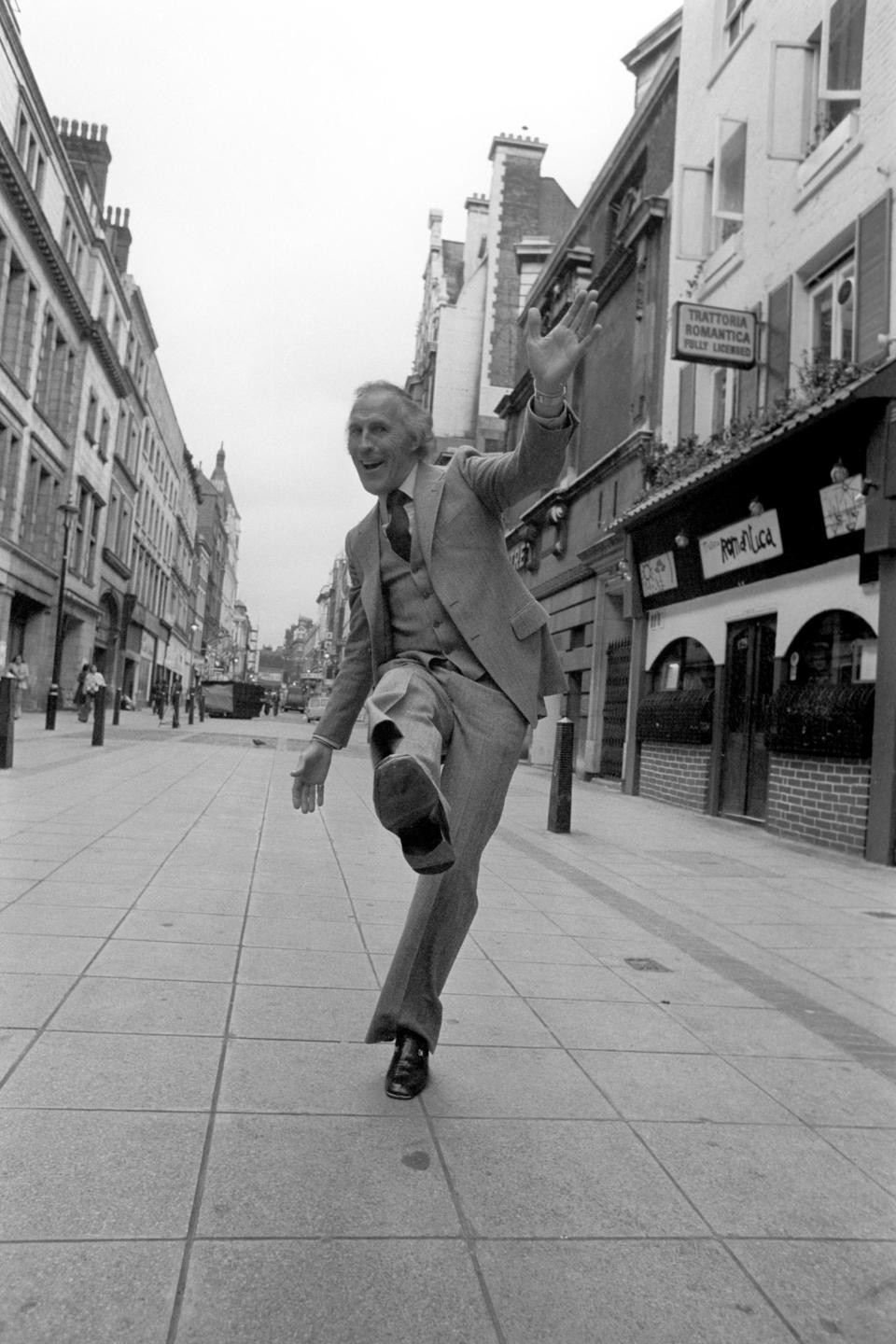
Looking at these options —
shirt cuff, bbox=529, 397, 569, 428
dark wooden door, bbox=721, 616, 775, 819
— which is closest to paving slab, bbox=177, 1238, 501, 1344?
shirt cuff, bbox=529, 397, 569, 428

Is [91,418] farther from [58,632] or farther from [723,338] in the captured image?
[723,338]

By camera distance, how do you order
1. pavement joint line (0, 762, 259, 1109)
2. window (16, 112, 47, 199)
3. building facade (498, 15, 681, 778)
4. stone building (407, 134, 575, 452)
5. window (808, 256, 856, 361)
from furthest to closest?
stone building (407, 134, 575, 452) < window (16, 112, 47, 199) < building facade (498, 15, 681, 778) < window (808, 256, 856, 361) < pavement joint line (0, 762, 259, 1109)

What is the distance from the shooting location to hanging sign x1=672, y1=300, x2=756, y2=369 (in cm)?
1191

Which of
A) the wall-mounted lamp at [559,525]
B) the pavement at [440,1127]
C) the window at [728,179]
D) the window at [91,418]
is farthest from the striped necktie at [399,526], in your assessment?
the window at [91,418]

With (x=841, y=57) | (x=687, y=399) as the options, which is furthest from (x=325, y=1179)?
(x=687, y=399)

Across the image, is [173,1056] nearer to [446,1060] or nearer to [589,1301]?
[446,1060]

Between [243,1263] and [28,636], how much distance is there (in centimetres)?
3026

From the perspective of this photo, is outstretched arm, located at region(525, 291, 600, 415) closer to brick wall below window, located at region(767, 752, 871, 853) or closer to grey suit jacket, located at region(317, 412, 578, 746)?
grey suit jacket, located at region(317, 412, 578, 746)

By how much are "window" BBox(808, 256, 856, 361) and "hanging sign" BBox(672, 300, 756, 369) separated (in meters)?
0.84

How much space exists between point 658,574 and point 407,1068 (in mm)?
12326

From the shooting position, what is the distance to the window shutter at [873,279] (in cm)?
931

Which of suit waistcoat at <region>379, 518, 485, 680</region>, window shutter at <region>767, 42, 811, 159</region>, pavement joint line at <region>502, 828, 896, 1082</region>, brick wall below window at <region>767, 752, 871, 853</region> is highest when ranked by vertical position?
window shutter at <region>767, 42, 811, 159</region>

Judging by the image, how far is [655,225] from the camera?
1661cm

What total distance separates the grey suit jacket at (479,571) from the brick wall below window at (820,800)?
23.1 feet
